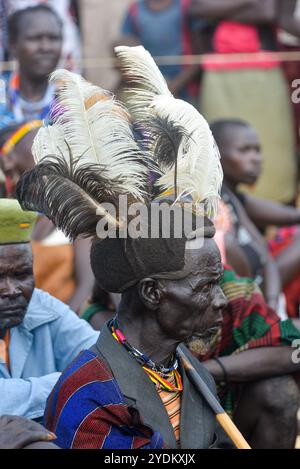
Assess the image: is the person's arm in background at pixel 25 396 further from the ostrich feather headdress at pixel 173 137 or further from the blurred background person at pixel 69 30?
the blurred background person at pixel 69 30

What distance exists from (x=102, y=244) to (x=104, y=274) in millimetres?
104

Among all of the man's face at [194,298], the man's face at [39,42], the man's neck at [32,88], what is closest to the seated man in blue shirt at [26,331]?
the man's face at [194,298]

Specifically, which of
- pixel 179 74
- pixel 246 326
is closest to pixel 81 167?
pixel 246 326

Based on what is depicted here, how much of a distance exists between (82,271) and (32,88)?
6.39 ft

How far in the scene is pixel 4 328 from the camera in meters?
3.74

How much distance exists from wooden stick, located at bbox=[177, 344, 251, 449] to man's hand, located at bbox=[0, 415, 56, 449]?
66 cm

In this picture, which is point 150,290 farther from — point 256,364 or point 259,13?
point 259,13

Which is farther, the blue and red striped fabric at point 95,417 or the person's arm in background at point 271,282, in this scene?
the person's arm in background at point 271,282

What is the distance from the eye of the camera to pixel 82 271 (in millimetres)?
5527

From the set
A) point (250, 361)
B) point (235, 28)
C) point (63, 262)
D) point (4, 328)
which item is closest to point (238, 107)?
point (235, 28)

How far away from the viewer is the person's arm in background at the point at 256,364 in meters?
4.36

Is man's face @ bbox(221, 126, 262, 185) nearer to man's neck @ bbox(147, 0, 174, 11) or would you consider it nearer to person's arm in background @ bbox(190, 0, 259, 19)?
person's arm in background @ bbox(190, 0, 259, 19)

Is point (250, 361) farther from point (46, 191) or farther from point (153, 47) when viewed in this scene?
point (153, 47)
